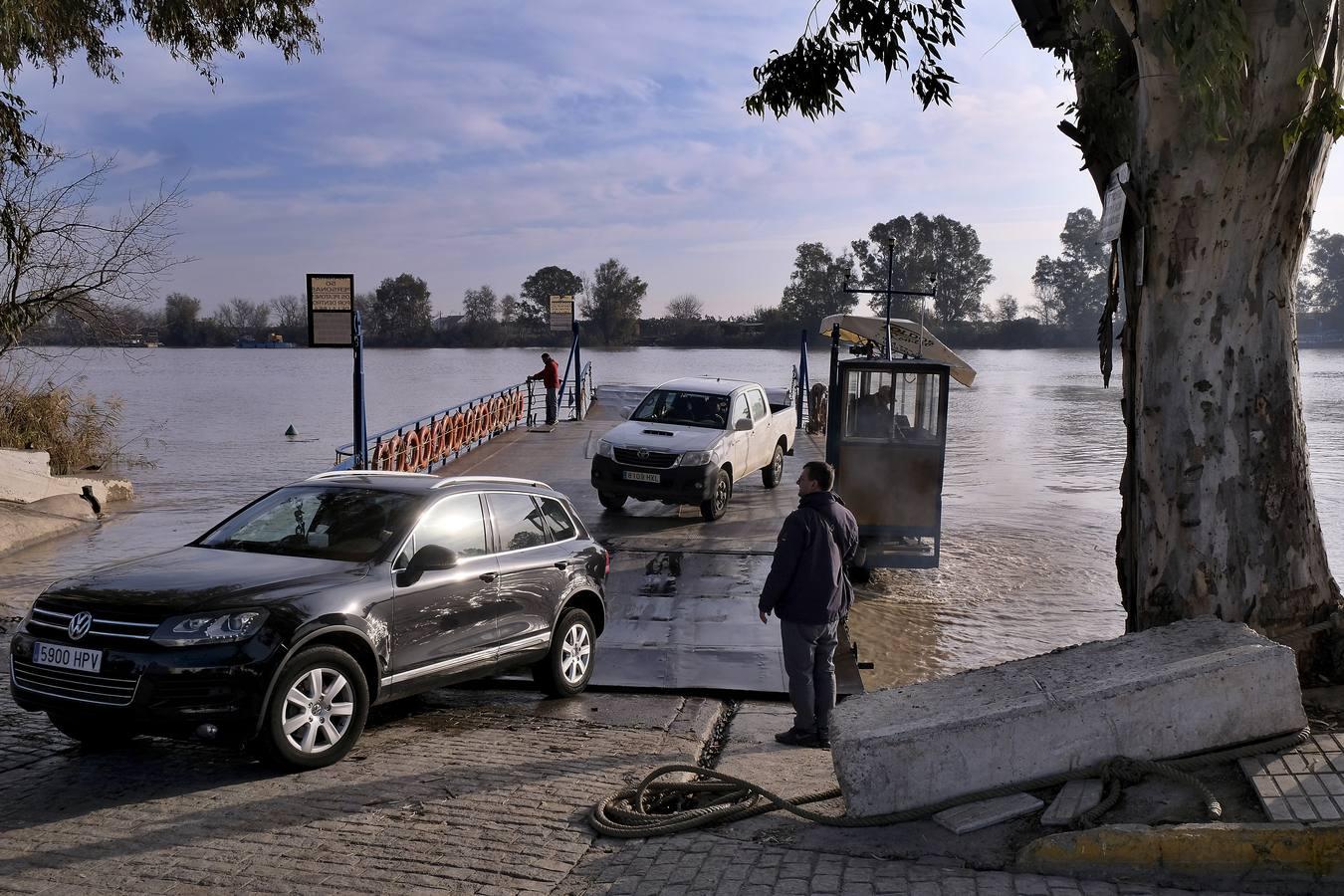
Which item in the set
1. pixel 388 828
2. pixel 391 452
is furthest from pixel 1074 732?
pixel 391 452

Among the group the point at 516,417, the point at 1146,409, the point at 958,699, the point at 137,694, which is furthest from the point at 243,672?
the point at 516,417

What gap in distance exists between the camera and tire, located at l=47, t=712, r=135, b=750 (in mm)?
6008

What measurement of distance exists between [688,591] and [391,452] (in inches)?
353

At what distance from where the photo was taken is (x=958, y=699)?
18.8ft

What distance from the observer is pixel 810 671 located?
7.36 meters

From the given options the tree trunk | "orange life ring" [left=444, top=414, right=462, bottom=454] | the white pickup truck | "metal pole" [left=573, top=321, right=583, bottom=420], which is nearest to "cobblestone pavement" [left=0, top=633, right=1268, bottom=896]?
the tree trunk

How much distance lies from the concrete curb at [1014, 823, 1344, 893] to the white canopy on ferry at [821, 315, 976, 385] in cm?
1404

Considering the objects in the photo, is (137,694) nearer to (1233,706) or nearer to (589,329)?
(1233,706)

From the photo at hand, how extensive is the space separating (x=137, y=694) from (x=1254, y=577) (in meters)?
5.92

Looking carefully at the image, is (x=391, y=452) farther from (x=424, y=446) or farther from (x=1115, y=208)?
(x=1115, y=208)

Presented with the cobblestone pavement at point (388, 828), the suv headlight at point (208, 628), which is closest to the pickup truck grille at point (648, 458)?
the cobblestone pavement at point (388, 828)

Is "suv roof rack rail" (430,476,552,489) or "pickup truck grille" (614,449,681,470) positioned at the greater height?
"suv roof rack rail" (430,476,552,489)

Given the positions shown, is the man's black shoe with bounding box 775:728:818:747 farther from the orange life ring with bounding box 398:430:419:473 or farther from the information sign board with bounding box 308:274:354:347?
the orange life ring with bounding box 398:430:419:473

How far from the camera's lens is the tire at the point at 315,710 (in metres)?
6.11
